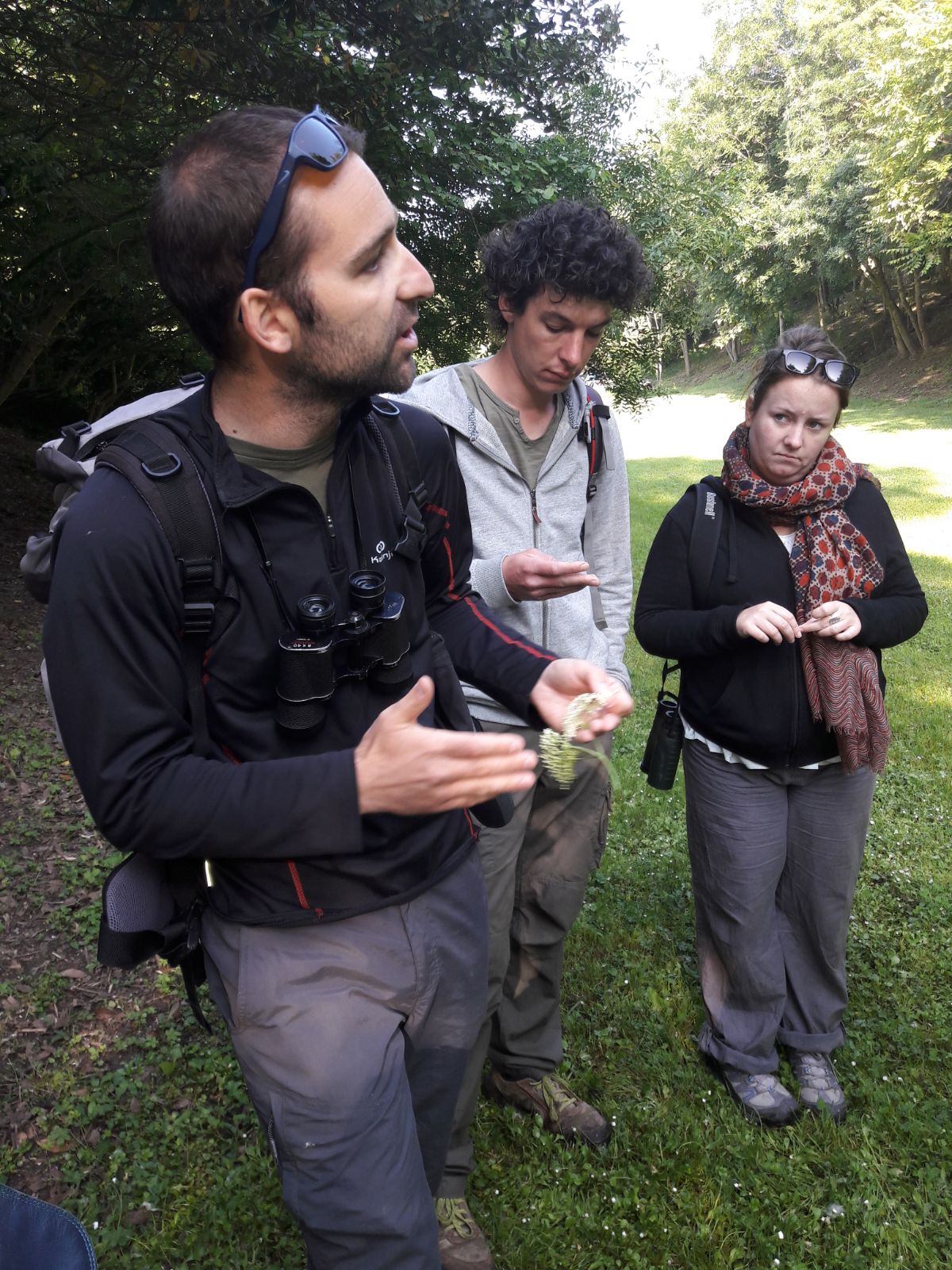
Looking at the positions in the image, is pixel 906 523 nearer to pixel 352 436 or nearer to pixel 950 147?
pixel 352 436

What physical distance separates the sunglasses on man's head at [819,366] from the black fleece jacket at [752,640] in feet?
1.15

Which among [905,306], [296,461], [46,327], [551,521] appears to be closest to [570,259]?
[551,521]

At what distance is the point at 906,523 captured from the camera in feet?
41.7

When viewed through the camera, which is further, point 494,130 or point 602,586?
point 494,130

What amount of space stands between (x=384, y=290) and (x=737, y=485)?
5.40ft

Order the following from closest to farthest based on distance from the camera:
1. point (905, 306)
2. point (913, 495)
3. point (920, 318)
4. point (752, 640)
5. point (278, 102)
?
point (752, 640) → point (278, 102) → point (913, 495) → point (920, 318) → point (905, 306)

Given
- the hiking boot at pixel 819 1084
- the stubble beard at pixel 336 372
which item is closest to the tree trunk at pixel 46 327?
the stubble beard at pixel 336 372

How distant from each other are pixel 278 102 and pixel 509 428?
13.3ft

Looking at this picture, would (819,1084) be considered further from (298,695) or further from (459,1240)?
(298,695)

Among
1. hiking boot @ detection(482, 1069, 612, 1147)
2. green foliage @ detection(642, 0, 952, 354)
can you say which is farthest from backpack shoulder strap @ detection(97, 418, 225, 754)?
green foliage @ detection(642, 0, 952, 354)

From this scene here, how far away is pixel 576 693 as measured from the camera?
2020mm

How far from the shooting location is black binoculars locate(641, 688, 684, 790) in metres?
3.30

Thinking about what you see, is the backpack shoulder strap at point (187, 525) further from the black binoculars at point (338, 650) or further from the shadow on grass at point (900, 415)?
the shadow on grass at point (900, 415)

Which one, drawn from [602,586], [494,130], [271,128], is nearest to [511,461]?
[602,586]
